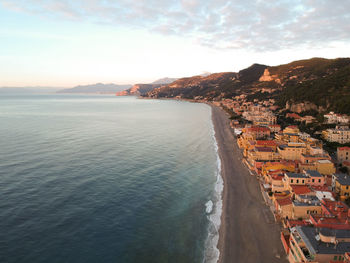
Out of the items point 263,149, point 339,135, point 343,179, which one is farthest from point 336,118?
point 343,179

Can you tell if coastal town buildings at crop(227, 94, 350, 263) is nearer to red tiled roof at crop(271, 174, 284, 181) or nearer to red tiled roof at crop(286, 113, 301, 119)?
red tiled roof at crop(271, 174, 284, 181)

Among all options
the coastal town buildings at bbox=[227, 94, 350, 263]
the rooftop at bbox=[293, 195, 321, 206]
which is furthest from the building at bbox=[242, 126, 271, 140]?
the rooftop at bbox=[293, 195, 321, 206]

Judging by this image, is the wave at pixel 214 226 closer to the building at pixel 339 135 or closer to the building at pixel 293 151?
the building at pixel 293 151

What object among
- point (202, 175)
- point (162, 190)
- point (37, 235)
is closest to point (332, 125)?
point (202, 175)

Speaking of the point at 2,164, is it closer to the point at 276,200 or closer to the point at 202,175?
the point at 202,175

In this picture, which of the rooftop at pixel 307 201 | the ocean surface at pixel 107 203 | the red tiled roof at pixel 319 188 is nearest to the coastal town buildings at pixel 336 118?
the ocean surface at pixel 107 203

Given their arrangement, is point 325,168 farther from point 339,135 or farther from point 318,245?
point 318,245
